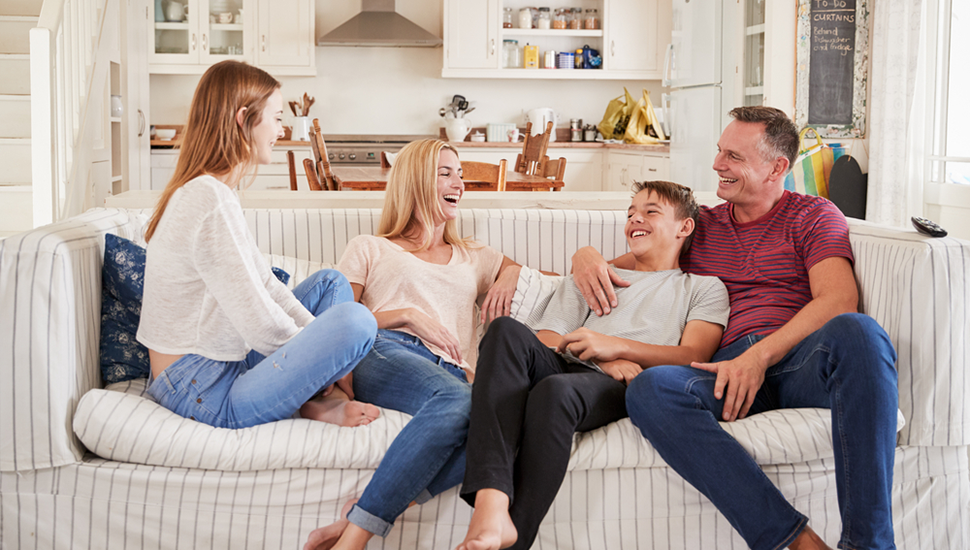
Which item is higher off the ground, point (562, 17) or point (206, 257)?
point (562, 17)

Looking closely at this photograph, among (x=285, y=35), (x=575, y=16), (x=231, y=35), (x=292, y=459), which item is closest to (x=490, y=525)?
(x=292, y=459)

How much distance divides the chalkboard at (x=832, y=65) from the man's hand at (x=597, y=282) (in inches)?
88.9

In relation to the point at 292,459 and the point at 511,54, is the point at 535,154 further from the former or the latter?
the point at 292,459

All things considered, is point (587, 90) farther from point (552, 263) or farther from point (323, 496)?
point (323, 496)

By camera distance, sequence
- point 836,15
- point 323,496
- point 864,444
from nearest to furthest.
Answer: point 864,444, point 323,496, point 836,15

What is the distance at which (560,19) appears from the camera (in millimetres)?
6020

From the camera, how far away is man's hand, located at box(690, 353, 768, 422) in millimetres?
1531

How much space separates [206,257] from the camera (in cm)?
141

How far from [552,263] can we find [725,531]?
879 millimetres

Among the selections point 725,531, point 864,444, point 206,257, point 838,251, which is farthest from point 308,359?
point 838,251

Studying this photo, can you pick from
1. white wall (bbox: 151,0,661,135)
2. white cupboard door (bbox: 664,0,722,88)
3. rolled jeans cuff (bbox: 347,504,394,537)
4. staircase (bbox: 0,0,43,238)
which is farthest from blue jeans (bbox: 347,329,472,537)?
white wall (bbox: 151,0,661,135)

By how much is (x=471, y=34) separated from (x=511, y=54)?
369 millimetres

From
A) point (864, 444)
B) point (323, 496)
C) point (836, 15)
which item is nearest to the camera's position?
point (864, 444)

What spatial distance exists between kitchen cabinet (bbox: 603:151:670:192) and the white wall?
2.37 ft
